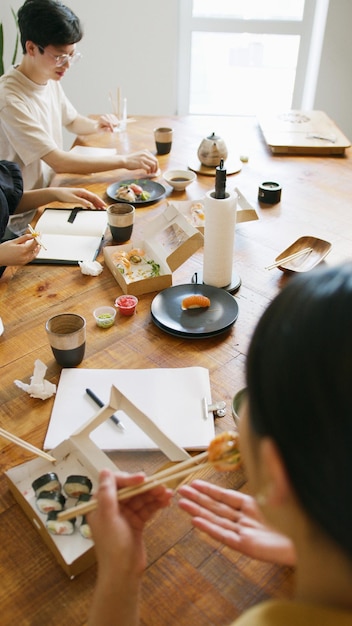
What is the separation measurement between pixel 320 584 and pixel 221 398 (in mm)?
556

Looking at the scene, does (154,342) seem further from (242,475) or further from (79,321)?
(242,475)

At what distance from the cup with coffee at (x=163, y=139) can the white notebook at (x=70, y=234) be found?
71 centimetres

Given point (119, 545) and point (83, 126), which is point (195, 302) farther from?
point (83, 126)

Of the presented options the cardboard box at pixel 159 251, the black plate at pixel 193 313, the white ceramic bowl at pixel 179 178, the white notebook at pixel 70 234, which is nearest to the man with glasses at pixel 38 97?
the white ceramic bowl at pixel 179 178

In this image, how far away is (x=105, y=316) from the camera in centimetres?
137

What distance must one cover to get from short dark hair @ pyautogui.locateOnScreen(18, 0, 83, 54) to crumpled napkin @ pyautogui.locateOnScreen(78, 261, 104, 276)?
1209mm

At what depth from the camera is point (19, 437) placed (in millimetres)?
1017

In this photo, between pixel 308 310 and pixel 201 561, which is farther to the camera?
pixel 201 561

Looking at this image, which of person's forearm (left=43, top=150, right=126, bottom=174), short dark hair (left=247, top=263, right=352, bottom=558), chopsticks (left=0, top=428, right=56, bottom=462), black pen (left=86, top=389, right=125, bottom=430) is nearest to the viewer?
short dark hair (left=247, top=263, right=352, bottom=558)

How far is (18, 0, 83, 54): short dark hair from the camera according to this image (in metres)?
2.14

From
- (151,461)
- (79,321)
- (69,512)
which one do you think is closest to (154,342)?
(79,321)

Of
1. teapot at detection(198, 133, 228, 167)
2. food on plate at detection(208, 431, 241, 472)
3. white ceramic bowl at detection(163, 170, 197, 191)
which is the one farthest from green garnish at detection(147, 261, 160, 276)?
teapot at detection(198, 133, 228, 167)

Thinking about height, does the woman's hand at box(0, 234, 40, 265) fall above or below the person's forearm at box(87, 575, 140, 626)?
above

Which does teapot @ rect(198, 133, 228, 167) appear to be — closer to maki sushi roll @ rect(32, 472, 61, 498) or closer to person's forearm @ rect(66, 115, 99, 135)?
person's forearm @ rect(66, 115, 99, 135)
